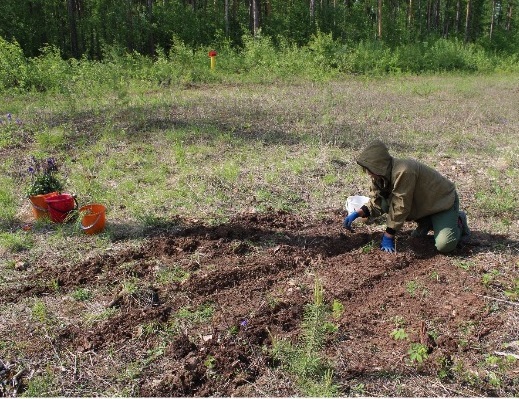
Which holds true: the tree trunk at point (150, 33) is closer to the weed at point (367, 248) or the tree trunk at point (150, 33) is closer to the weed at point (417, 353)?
the weed at point (367, 248)

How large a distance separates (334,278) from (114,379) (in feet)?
6.17

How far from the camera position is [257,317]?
341 centimetres

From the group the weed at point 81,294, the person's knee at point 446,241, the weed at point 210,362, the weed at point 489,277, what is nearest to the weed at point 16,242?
the weed at point 81,294

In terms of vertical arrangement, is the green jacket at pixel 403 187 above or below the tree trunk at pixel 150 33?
below

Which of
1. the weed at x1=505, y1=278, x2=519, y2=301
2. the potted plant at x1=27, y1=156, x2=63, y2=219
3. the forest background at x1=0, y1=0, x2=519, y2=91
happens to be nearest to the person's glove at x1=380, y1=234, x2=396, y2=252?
the weed at x1=505, y1=278, x2=519, y2=301

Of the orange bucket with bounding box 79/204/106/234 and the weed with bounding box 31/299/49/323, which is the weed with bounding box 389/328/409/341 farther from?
the orange bucket with bounding box 79/204/106/234

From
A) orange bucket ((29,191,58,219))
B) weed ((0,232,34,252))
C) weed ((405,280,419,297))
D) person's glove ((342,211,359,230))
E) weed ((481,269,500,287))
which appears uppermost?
orange bucket ((29,191,58,219))

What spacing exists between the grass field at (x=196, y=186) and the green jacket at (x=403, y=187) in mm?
466

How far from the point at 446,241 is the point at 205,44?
19.6 meters

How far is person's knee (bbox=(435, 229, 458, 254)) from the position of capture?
4223mm

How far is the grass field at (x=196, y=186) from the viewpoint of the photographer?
2.95 meters

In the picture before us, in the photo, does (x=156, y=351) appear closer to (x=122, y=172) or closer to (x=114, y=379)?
(x=114, y=379)

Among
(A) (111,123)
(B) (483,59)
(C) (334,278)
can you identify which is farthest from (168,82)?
(B) (483,59)

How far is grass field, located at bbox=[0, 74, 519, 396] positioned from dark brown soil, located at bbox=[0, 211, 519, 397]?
0.8 inches
